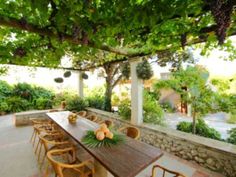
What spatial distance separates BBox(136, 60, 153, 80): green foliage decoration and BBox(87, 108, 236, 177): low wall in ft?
4.46

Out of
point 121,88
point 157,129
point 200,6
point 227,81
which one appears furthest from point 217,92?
point 121,88

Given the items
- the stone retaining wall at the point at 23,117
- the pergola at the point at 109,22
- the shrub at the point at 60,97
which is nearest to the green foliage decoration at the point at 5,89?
the shrub at the point at 60,97

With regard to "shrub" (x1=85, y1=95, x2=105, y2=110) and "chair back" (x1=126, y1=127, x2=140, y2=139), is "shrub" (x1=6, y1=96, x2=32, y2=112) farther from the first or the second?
"chair back" (x1=126, y1=127, x2=140, y2=139)

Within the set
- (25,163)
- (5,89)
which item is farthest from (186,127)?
(5,89)

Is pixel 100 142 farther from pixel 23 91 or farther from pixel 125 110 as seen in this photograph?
pixel 23 91

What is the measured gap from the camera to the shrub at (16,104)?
9.14m

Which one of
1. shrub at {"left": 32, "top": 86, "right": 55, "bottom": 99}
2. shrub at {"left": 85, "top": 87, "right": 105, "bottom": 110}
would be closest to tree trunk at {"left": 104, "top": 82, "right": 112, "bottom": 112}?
shrub at {"left": 85, "top": 87, "right": 105, "bottom": 110}

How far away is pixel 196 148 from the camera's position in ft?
11.1

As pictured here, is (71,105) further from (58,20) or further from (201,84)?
(58,20)

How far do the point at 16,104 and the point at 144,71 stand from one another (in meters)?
8.04

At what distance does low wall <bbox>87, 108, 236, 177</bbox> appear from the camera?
2943mm

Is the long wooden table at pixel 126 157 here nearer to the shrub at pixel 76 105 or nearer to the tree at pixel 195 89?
the tree at pixel 195 89

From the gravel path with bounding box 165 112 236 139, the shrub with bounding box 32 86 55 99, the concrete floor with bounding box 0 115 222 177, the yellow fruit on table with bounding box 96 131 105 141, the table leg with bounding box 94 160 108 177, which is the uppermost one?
the shrub with bounding box 32 86 55 99

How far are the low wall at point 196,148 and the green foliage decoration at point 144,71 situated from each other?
1359 millimetres
